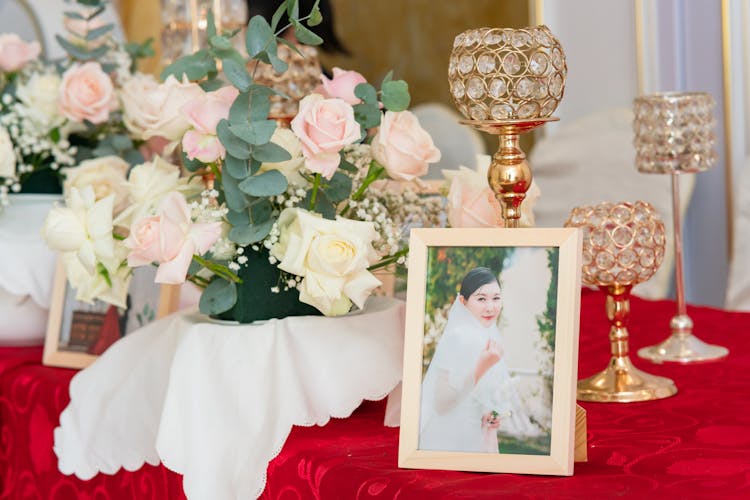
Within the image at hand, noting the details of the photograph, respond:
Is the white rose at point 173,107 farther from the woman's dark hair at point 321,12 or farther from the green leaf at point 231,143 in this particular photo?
the woman's dark hair at point 321,12

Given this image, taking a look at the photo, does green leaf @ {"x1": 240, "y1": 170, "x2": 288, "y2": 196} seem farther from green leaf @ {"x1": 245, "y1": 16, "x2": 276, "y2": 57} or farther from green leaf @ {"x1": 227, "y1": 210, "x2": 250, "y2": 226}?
green leaf @ {"x1": 245, "y1": 16, "x2": 276, "y2": 57}

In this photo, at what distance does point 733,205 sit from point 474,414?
182 cm

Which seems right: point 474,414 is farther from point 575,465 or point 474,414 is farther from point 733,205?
point 733,205

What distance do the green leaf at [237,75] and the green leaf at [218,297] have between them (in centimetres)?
25

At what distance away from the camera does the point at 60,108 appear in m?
2.21

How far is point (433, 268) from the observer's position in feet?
4.10

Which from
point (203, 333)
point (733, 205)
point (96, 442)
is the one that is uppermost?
point (733, 205)

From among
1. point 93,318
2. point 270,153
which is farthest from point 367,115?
point 93,318

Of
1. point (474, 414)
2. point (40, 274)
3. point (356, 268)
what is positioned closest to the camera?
point (474, 414)

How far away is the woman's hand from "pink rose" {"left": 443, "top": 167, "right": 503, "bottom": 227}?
0.27 metres

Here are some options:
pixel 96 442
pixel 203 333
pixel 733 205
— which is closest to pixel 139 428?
pixel 96 442

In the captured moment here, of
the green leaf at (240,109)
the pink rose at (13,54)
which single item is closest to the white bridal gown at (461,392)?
the green leaf at (240,109)

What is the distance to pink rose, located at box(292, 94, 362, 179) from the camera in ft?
4.51

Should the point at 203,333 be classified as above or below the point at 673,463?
above
